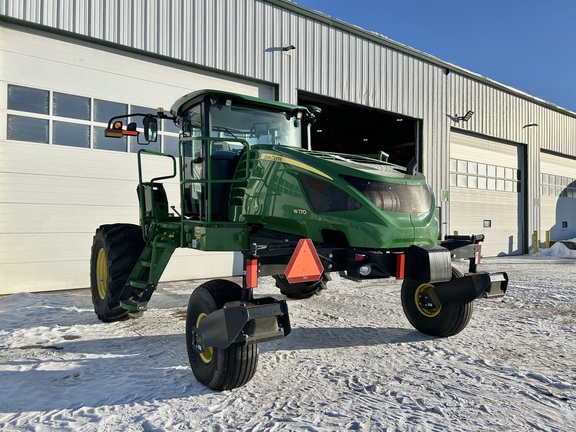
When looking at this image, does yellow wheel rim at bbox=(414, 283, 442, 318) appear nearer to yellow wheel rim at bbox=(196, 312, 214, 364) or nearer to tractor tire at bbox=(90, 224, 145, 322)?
yellow wheel rim at bbox=(196, 312, 214, 364)

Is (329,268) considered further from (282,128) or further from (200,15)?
(200,15)

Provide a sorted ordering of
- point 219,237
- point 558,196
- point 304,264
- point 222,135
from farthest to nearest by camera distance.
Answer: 1. point 558,196
2. point 222,135
3. point 219,237
4. point 304,264

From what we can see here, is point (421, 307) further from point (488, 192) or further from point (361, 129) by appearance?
point (488, 192)

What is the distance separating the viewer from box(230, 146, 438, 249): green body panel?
11.9 ft

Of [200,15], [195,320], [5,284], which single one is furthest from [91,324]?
[200,15]

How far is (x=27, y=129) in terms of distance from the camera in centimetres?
746

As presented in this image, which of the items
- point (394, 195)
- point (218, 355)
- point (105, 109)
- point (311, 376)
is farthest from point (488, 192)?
point (218, 355)

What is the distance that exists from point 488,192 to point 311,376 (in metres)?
14.5

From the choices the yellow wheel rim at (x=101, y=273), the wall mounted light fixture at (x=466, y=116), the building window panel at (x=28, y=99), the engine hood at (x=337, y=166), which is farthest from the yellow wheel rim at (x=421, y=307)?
the wall mounted light fixture at (x=466, y=116)

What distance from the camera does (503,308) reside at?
616cm

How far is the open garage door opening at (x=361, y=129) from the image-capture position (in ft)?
41.8

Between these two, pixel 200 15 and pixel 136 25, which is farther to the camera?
pixel 200 15

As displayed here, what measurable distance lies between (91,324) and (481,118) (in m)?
14.4

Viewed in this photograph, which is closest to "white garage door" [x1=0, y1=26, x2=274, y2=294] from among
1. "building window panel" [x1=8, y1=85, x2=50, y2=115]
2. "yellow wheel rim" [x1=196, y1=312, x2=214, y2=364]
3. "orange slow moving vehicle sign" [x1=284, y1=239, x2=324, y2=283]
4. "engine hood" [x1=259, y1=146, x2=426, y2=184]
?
"building window panel" [x1=8, y1=85, x2=50, y2=115]
